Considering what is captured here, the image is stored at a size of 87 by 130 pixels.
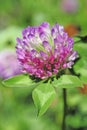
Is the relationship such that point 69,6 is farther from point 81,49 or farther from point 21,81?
point 21,81

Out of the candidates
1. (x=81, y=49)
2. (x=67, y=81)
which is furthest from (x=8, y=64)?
(x=67, y=81)

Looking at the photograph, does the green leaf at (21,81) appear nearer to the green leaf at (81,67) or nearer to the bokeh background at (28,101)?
the green leaf at (81,67)

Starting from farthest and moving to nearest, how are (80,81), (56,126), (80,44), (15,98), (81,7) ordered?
(81,7) < (15,98) < (56,126) < (80,44) < (80,81)

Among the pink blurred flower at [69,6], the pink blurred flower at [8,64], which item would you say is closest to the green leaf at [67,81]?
the pink blurred flower at [8,64]

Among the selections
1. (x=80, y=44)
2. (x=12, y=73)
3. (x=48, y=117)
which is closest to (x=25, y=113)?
(x=48, y=117)

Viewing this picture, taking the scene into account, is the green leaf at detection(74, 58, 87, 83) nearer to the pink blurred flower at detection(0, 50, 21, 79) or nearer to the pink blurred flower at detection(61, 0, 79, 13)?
the pink blurred flower at detection(0, 50, 21, 79)

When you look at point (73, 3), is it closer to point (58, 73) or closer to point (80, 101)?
point (80, 101)
